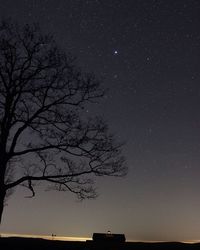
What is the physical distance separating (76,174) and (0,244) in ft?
16.5

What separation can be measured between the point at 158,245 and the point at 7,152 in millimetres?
8984

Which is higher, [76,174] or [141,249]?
[76,174]

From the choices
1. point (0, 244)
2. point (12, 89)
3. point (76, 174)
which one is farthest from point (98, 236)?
point (12, 89)

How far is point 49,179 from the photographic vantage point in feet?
63.2

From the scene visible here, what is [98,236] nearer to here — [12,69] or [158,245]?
[158,245]

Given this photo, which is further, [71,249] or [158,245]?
[158,245]

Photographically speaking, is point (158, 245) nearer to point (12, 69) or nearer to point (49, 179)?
point (49, 179)

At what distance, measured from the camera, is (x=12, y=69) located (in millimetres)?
19438

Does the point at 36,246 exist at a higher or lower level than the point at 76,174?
lower

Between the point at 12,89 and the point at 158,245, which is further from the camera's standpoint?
the point at 158,245

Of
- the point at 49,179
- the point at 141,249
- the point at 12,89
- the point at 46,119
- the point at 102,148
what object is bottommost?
the point at 141,249

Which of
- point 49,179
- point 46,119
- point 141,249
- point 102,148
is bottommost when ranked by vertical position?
point 141,249

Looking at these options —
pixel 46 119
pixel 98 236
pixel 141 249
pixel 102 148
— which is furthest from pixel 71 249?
pixel 46 119

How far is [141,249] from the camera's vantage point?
1938 centimetres
